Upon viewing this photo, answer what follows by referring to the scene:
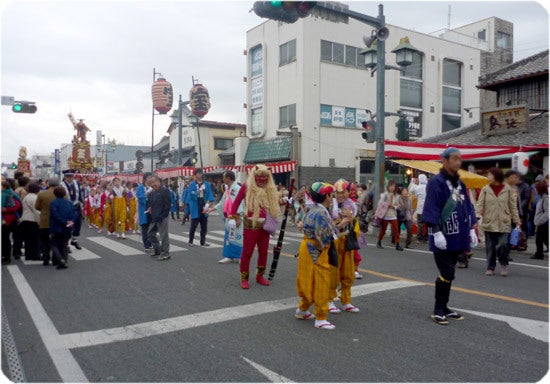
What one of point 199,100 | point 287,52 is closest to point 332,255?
point 287,52

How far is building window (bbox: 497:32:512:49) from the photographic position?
38.8m

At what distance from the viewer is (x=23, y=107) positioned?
1488cm

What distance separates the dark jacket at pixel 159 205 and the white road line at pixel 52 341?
2.99 meters

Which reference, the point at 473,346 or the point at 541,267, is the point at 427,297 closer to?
the point at 473,346

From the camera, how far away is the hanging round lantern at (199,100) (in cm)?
3297

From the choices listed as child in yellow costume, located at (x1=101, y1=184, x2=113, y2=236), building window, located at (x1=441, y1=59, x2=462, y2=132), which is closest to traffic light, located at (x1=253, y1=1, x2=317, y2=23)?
child in yellow costume, located at (x1=101, y1=184, x2=113, y2=236)

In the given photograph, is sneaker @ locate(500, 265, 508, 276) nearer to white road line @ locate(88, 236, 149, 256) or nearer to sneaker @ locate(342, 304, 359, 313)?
sneaker @ locate(342, 304, 359, 313)

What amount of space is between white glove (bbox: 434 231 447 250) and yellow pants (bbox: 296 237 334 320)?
47.5 inches

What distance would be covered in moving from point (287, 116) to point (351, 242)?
24.8 metres

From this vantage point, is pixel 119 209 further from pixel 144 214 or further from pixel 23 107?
pixel 23 107

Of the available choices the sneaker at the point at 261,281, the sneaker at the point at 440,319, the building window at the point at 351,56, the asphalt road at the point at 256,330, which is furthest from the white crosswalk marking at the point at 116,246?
the building window at the point at 351,56

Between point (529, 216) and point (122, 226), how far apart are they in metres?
11.7

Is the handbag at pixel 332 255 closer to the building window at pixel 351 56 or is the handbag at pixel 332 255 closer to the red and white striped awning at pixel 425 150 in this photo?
the red and white striped awning at pixel 425 150

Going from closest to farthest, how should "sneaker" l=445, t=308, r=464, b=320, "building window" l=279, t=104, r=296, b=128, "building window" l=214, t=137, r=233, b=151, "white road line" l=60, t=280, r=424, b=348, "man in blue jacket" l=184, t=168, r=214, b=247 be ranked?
"white road line" l=60, t=280, r=424, b=348
"sneaker" l=445, t=308, r=464, b=320
"man in blue jacket" l=184, t=168, r=214, b=247
"building window" l=279, t=104, r=296, b=128
"building window" l=214, t=137, r=233, b=151
